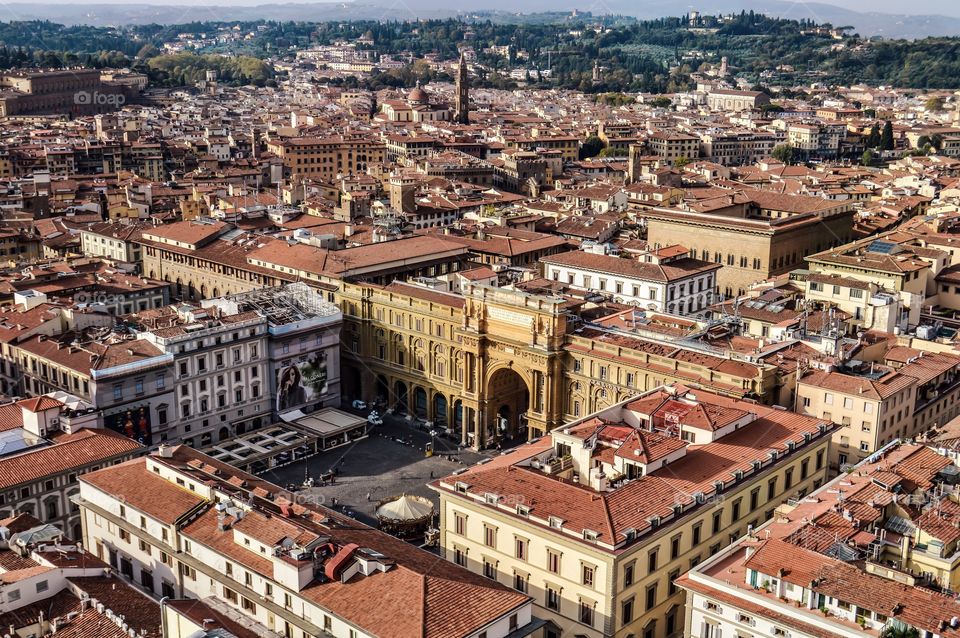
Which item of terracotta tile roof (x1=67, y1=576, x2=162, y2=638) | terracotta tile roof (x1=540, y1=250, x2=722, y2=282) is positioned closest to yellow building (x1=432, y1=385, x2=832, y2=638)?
terracotta tile roof (x1=67, y1=576, x2=162, y2=638)

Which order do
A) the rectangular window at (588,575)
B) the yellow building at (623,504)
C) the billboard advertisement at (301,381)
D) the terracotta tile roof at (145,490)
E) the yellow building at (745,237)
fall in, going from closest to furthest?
the rectangular window at (588,575), the yellow building at (623,504), the terracotta tile roof at (145,490), the billboard advertisement at (301,381), the yellow building at (745,237)

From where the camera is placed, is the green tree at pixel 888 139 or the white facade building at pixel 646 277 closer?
the white facade building at pixel 646 277

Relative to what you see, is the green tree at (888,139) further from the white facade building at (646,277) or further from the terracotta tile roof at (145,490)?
the terracotta tile roof at (145,490)

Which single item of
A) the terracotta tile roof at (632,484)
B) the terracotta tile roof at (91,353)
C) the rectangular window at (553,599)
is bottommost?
the rectangular window at (553,599)

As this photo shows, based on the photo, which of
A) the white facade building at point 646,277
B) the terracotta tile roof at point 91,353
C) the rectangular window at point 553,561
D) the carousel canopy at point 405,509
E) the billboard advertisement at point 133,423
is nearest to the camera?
the rectangular window at point 553,561

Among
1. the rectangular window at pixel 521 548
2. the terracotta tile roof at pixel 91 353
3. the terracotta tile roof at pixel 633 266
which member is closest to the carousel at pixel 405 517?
the rectangular window at pixel 521 548

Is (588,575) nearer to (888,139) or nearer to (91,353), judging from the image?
(91,353)

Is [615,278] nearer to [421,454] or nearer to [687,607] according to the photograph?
[421,454]
